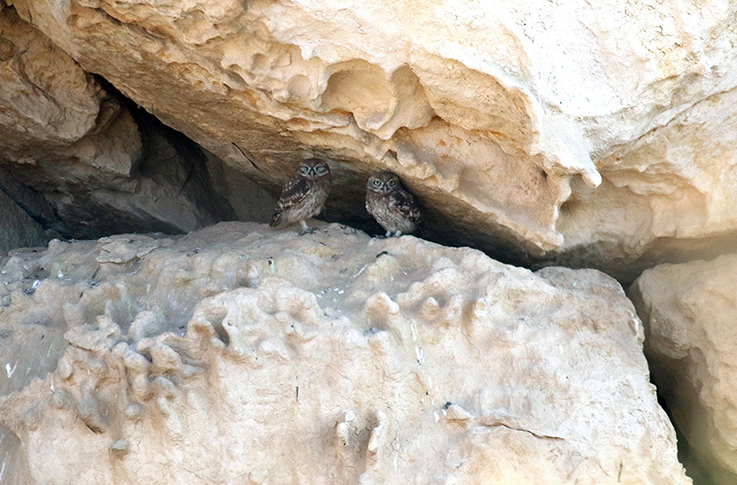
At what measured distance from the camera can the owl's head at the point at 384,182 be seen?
13.9 ft

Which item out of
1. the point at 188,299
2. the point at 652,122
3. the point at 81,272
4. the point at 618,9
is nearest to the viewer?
the point at 618,9

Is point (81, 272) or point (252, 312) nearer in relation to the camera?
point (252, 312)

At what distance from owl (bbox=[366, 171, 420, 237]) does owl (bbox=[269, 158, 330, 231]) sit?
0.33m

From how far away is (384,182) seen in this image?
430 centimetres

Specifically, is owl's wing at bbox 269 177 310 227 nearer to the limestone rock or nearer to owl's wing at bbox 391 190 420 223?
owl's wing at bbox 391 190 420 223

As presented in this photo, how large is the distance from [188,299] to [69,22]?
153cm

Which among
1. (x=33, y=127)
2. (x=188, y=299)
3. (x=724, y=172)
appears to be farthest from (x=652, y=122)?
(x=33, y=127)

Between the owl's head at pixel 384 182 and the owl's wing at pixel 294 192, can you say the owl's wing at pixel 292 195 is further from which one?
the owl's head at pixel 384 182

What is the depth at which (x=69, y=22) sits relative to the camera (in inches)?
127

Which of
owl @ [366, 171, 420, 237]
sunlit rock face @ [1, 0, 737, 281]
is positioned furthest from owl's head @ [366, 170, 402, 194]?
sunlit rock face @ [1, 0, 737, 281]

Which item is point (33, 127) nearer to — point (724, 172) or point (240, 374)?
point (240, 374)

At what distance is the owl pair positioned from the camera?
4.33 meters

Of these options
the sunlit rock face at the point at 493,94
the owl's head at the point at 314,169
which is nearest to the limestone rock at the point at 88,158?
the sunlit rock face at the point at 493,94

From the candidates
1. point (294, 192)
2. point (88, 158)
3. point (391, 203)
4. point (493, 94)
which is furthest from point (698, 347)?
point (88, 158)
